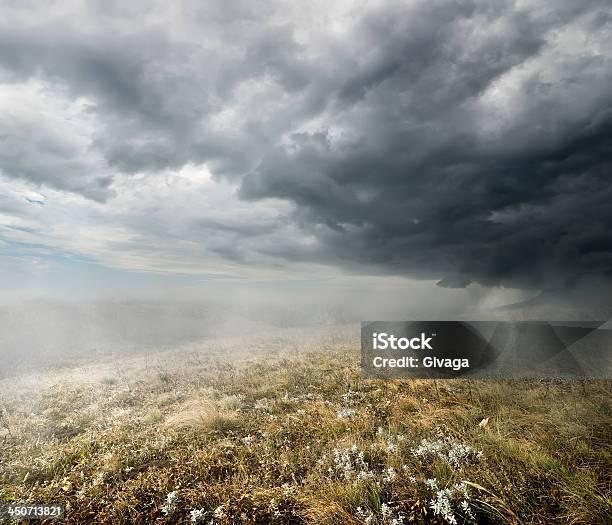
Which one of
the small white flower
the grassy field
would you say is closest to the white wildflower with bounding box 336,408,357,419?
the grassy field

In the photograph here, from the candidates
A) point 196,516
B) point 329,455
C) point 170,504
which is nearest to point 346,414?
point 329,455

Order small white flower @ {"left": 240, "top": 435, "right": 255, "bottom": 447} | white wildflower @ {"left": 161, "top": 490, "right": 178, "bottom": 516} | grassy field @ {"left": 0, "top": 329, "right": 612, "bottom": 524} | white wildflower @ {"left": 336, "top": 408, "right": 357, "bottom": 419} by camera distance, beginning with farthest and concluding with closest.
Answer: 1. white wildflower @ {"left": 336, "top": 408, "right": 357, "bottom": 419}
2. small white flower @ {"left": 240, "top": 435, "right": 255, "bottom": 447}
3. white wildflower @ {"left": 161, "top": 490, "right": 178, "bottom": 516}
4. grassy field @ {"left": 0, "top": 329, "right": 612, "bottom": 524}

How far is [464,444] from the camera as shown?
22.4ft

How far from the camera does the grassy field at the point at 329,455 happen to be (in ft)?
17.1

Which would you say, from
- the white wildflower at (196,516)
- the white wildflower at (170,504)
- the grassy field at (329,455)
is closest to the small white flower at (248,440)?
the grassy field at (329,455)

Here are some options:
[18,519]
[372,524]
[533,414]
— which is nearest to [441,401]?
[533,414]

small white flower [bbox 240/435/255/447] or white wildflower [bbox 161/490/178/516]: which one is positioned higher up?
small white flower [bbox 240/435/255/447]

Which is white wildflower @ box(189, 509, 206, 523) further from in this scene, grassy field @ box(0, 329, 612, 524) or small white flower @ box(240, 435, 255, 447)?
small white flower @ box(240, 435, 255, 447)

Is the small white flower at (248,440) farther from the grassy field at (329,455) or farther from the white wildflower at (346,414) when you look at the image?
the white wildflower at (346,414)

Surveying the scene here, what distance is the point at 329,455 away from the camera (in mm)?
6793

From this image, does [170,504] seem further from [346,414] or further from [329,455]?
[346,414]

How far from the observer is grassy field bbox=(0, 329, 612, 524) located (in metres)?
5.21

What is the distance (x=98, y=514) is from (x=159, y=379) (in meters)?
10.5

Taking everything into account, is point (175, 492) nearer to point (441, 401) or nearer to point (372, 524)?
point (372, 524)
